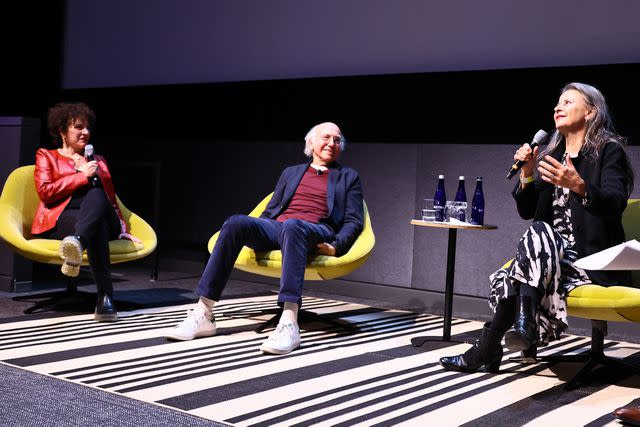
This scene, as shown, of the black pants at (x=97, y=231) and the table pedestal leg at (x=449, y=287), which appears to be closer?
the table pedestal leg at (x=449, y=287)

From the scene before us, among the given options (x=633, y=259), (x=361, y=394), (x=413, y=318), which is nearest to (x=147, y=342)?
(x=361, y=394)

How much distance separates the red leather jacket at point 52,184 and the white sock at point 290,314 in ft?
4.53

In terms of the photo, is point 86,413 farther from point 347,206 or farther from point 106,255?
point 347,206

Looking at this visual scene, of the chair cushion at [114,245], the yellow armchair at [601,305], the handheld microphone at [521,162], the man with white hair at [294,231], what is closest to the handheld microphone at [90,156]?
the chair cushion at [114,245]

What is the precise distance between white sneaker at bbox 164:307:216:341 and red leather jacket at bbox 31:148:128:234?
108 cm

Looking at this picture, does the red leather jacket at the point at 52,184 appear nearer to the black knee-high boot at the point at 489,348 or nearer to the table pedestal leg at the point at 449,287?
the table pedestal leg at the point at 449,287

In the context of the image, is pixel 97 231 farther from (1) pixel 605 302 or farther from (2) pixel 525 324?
(1) pixel 605 302

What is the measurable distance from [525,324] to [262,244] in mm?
1541

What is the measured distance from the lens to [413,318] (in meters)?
4.99

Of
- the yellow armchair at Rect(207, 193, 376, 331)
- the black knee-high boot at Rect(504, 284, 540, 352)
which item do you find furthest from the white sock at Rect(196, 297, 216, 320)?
the black knee-high boot at Rect(504, 284, 540, 352)

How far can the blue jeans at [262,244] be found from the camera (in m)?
3.96

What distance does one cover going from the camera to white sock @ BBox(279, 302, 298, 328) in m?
3.85

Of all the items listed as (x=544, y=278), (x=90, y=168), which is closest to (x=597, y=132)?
(x=544, y=278)

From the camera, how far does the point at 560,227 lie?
3506 millimetres
